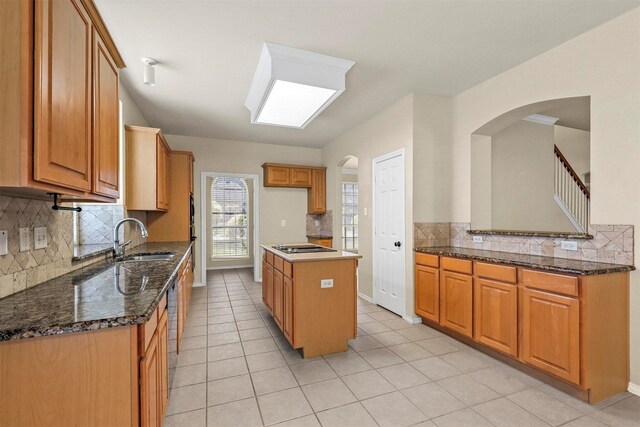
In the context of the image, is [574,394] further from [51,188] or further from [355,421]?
[51,188]

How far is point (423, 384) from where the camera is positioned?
2.24 metres

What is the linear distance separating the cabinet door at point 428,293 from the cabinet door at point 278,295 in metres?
1.58

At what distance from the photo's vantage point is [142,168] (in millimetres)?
3354

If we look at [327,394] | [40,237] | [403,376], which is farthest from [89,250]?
[403,376]

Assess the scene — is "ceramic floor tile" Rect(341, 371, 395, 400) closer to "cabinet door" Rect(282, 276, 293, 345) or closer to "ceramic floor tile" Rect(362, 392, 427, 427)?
"ceramic floor tile" Rect(362, 392, 427, 427)

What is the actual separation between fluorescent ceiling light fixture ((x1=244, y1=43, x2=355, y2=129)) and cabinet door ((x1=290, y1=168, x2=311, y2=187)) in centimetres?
268

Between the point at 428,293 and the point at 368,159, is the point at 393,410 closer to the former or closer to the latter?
the point at 428,293

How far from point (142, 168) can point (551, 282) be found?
155 inches

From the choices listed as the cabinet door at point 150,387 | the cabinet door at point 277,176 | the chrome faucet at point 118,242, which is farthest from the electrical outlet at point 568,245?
the cabinet door at point 277,176

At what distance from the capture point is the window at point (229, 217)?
7246mm

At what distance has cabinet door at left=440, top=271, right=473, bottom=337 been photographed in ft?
9.17

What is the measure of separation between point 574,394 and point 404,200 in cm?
224

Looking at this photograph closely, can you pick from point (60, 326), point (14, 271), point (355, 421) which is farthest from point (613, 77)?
point (14, 271)

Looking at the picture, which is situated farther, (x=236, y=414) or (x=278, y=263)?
(x=278, y=263)
